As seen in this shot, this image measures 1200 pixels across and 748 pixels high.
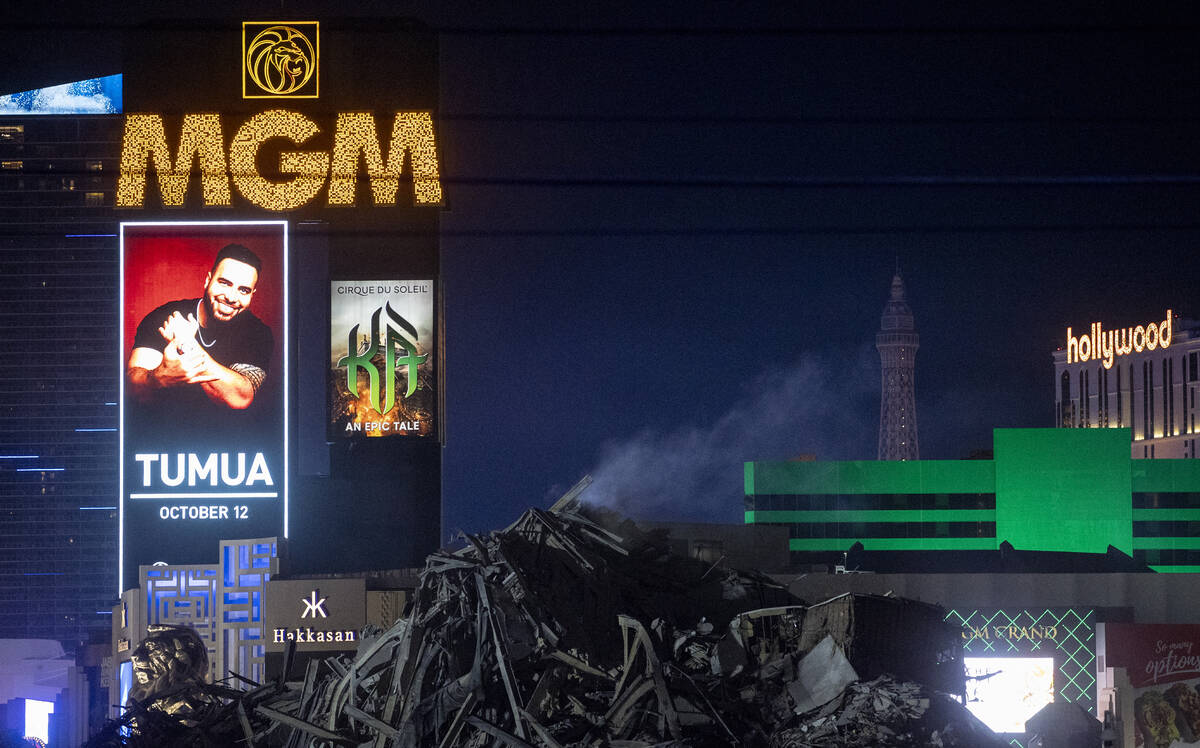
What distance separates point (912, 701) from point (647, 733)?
1.05 m

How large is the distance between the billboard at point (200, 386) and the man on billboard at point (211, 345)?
3cm

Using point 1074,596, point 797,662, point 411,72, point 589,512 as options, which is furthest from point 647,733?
point 1074,596

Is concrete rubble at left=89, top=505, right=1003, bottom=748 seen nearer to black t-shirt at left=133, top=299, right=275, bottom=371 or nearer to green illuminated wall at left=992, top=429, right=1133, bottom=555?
black t-shirt at left=133, top=299, right=275, bottom=371

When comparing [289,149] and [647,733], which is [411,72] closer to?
[289,149]

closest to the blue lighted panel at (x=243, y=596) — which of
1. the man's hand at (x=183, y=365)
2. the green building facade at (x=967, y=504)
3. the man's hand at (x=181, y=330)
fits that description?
the man's hand at (x=183, y=365)

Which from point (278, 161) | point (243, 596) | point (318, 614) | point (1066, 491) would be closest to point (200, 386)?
point (243, 596)

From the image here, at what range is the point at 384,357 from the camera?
37812mm

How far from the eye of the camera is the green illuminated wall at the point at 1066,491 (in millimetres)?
85250

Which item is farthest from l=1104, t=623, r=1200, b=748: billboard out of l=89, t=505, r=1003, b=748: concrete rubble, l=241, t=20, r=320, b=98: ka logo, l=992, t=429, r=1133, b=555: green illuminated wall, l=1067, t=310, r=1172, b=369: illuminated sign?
l=1067, t=310, r=1172, b=369: illuminated sign

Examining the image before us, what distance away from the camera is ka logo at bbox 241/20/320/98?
38.2m

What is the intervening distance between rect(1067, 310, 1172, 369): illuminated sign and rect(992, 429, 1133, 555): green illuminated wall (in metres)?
50.0

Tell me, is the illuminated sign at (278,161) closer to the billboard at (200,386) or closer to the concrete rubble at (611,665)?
the billboard at (200,386)

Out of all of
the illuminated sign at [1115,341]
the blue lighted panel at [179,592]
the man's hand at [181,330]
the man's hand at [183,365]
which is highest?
the illuminated sign at [1115,341]

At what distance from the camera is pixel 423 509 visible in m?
39.4
